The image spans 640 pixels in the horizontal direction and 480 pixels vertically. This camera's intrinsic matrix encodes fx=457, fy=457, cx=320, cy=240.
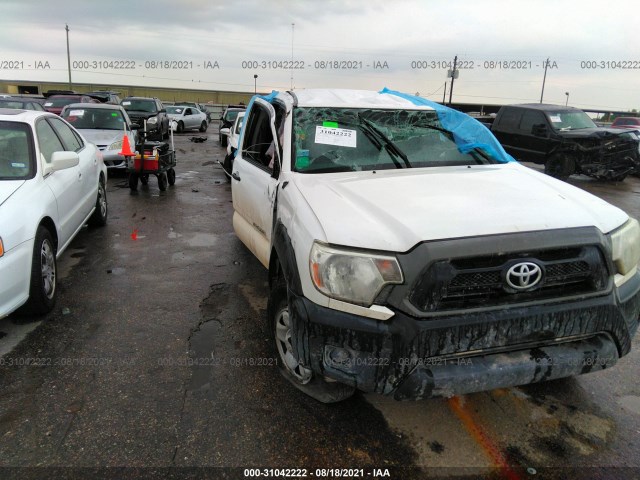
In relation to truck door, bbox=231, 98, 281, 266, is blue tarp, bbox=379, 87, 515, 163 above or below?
above

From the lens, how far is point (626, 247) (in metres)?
2.53

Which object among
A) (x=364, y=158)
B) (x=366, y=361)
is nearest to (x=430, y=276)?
(x=366, y=361)

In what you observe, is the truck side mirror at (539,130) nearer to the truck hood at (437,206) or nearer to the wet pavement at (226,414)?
the wet pavement at (226,414)

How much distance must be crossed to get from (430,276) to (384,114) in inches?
81.4

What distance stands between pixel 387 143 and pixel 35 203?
116 inches

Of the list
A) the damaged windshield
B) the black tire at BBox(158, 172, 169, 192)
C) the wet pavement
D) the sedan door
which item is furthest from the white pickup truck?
the black tire at BBox(158, 172, 169, 192)

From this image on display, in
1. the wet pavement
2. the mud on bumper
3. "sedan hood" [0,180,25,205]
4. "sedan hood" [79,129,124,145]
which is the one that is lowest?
the wet pavement

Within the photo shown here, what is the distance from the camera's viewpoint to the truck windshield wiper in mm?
3482

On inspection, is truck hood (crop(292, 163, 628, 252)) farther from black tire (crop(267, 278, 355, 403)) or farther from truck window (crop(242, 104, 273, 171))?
truck window (crop(242, 104, 273, 171))

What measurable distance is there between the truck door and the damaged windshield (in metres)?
0.29

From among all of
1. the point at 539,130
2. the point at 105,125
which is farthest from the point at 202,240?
the point at 539,130

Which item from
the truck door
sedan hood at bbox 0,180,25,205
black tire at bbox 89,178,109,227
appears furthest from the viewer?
black tire at bbox 89,178,109,227

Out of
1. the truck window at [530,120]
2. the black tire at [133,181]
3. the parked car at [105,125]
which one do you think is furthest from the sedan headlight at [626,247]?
the truck window at [530,120]

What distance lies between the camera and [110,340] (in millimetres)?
3527
